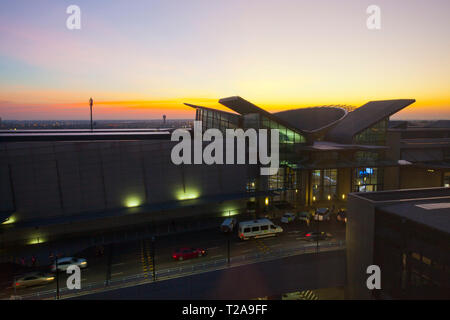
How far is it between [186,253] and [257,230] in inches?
296

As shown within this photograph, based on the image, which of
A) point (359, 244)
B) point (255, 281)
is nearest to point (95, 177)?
point (255, 281)

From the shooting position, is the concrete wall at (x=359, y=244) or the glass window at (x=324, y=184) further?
the glass window at (x=324, y=184)

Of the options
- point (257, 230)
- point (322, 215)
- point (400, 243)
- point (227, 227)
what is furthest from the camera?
point (322, 215)

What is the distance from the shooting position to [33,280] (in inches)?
837

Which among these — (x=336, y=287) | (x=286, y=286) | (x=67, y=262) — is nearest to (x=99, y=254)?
(x=67, y=262)

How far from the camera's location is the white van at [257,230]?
94.5ft

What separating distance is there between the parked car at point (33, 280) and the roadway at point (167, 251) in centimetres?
27

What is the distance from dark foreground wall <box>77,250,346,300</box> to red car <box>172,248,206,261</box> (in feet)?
7.79

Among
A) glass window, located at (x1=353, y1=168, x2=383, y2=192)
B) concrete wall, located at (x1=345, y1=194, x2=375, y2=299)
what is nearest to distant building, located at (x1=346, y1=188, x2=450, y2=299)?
concrete wall, located at (x1=345, y1=194, x2=375, y2=299)

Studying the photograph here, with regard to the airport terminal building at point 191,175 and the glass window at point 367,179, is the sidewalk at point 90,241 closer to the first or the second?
the airport terminal building at point 191,175

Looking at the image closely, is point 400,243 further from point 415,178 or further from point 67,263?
point 415,178

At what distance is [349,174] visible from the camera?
42.2 metres

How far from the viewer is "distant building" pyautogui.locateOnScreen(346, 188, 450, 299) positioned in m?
18.1

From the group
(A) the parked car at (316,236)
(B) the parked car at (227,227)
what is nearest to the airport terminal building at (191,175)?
(B) the parked car at (227,227)
